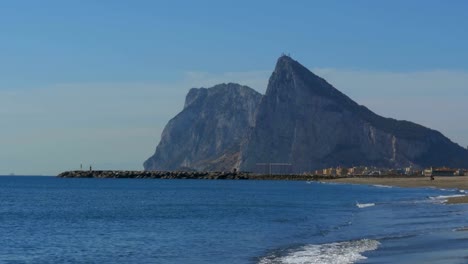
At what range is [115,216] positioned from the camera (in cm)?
6938

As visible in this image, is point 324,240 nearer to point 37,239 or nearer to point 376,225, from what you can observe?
point 376,225

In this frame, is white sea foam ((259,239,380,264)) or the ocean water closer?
white sea foam ((259,239,380,264))

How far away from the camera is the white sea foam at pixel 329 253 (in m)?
33.0

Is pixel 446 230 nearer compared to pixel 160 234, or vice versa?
pixel 446 230

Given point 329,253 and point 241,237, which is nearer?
point 329,253

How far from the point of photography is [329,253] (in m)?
35.7

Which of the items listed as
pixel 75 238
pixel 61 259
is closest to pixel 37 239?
pixel 75 238

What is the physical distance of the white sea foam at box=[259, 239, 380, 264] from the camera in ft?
108

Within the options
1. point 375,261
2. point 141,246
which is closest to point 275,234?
point 141,246

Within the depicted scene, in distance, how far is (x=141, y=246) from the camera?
1678 inches

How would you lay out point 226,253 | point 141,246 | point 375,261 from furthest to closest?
point 141,246 → point 226,253 → point 375,261

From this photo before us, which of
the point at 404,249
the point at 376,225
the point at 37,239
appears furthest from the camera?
the point at 376,225

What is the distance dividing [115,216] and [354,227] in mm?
26589

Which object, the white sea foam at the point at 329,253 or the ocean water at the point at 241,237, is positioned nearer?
the white sea foam at the point at 329,253
